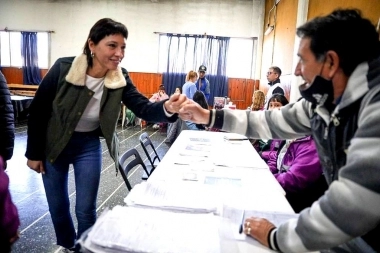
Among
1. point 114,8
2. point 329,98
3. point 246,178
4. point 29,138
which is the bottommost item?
point 246,178

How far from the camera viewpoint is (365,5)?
272 cm

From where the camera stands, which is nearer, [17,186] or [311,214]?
[311,214]

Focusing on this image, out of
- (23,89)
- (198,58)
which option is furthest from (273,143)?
(23,89)

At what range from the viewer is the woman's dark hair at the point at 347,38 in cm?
74

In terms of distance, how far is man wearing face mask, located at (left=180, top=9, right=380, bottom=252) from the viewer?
0.61m

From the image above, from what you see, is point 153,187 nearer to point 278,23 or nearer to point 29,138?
point 29,138

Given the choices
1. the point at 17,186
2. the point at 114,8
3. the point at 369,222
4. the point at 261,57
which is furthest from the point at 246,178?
the point at 114,8

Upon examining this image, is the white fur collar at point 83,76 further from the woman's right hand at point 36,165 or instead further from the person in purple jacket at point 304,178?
the person in purple jacket at point 304,178

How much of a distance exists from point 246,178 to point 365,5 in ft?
7.29

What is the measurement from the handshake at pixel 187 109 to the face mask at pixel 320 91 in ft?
1.49

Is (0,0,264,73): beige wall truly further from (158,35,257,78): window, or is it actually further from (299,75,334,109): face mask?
(299,75,334,109): face mask

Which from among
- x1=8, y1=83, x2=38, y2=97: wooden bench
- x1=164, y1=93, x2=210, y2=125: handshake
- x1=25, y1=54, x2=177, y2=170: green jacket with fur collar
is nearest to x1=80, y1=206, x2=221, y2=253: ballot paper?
x1=164, y1=93, x2=210, y2=125: handshake

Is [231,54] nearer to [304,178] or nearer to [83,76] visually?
[304,178]

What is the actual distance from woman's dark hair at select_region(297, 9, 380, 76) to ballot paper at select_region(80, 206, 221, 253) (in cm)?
57
